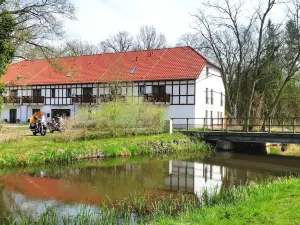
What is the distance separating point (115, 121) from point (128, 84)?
9687mm

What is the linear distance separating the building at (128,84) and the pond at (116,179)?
11519mm

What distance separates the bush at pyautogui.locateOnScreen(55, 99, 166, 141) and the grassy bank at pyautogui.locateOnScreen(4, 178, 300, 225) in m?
11.1

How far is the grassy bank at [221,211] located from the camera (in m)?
6.62

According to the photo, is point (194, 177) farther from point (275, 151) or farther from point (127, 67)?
point (127, 67)

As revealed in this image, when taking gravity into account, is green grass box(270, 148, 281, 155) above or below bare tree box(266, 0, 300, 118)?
below

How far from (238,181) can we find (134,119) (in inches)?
401

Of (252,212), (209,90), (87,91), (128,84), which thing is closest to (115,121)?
(128,84)

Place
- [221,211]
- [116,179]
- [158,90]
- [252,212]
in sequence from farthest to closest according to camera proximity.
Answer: [158,90], [116,179], [221,211], [252,212]

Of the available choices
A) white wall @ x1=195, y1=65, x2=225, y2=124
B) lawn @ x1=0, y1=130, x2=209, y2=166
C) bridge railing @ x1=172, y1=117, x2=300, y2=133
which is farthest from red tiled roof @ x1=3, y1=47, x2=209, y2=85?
lawn @ x1=0, y1=130, x2=209, y2=166

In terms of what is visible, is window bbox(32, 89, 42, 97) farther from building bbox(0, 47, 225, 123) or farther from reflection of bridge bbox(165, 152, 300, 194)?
reflection of bridge bbox(165, 152, 300, 194)

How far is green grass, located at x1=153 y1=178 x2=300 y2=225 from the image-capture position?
647 centimetres

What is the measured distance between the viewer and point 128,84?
1219 inches

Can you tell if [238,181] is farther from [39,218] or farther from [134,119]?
Result: [134,119]

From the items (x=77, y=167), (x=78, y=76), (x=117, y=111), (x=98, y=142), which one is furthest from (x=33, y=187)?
(x=78, y=76)
